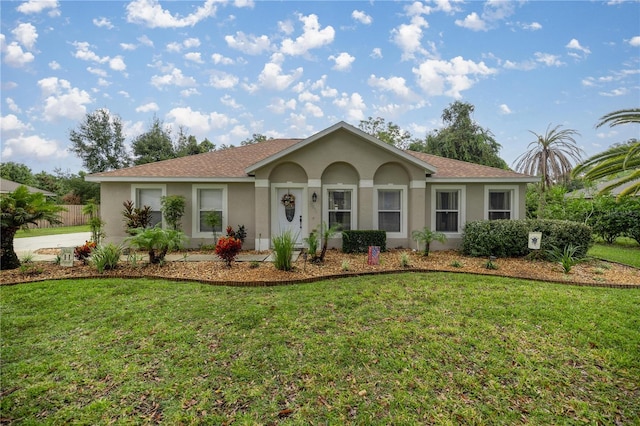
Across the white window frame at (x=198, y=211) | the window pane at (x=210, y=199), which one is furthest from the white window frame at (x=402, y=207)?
the window pane at (x=210, y=199)

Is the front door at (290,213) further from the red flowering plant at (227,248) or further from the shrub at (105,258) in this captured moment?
the shrub at (105,258)

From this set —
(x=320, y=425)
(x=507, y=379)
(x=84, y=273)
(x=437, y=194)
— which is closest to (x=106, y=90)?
(x=84, y=273)

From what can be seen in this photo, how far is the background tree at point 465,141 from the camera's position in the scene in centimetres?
2602

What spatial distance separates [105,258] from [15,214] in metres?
2.56

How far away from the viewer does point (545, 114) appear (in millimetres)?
14336

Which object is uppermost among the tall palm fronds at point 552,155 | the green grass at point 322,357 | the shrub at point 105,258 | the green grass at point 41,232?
the tall palm fronds at point 552,155

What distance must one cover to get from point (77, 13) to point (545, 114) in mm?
20428

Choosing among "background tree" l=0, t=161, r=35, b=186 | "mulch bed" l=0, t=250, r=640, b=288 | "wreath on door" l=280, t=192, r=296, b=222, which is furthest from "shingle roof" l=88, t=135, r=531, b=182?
"background tree" l=0, t=161, r=35, b=186

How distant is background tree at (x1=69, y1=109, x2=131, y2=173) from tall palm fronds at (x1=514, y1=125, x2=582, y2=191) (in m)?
37.0

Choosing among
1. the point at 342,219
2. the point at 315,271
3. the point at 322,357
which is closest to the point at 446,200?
the point at 342,219

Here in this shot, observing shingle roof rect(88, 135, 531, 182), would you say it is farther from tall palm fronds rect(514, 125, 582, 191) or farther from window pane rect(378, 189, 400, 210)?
tall palm fronds rect(514, 125, 582, 191)

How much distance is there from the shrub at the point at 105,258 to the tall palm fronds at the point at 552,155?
17587 mm

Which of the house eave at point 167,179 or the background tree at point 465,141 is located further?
the background tree at point 465,141

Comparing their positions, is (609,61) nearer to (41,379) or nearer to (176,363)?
(176,363)
